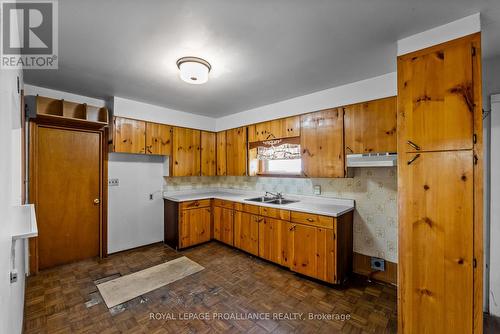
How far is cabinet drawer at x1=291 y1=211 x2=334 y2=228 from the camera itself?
2480 mm

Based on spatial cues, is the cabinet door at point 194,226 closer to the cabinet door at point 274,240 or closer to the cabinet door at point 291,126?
the cabinet door at point 274,240

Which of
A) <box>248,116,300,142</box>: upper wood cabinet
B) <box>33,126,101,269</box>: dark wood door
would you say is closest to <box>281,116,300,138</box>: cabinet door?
<box>248,116,300,142</box>: upper wood cabinet

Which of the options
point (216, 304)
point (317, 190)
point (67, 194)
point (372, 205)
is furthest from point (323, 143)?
point (67, 194)

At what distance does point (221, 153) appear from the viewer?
433 cm

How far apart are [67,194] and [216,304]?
2638 mm

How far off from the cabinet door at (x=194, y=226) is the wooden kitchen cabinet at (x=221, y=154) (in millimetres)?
811

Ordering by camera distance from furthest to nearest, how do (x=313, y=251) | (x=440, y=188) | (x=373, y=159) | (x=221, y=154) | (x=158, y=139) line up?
(x=221, y=154) → (x=158, y=139) → (x=313, y=251) → (x=373, y=159) → (x=440, y=188)

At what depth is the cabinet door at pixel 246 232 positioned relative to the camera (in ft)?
10.7

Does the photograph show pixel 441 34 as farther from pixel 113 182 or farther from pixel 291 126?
pixel 113 182

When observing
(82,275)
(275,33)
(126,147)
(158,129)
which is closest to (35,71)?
(126,147)

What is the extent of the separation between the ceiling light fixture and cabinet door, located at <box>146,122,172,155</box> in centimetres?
171

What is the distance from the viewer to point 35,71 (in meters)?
2.36

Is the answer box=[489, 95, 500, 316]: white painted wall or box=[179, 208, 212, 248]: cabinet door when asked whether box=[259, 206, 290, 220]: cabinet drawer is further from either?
box=[489, 95, 500, 316]: white painted wall

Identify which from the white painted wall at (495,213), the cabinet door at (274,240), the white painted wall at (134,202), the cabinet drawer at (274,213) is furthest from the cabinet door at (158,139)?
the white painted wall at (495,213)
